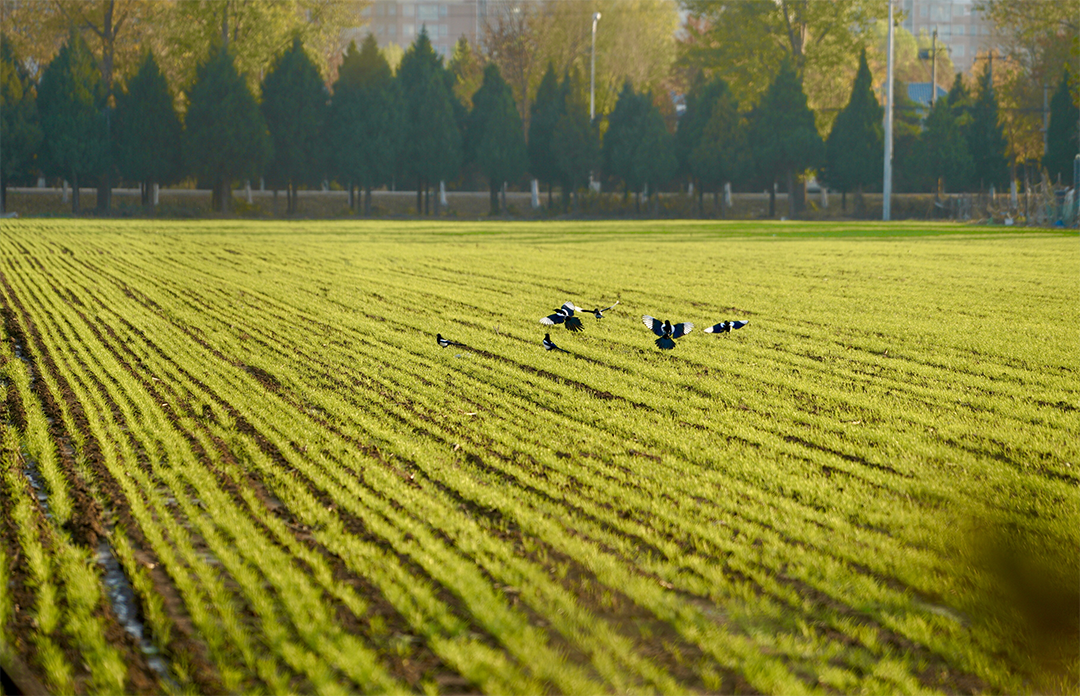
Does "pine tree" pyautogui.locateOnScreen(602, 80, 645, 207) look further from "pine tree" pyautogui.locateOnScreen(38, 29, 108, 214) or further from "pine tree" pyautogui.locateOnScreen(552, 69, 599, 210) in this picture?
"pine tree" pyautogui.locateOnScreen(38, 29, 108, 214)

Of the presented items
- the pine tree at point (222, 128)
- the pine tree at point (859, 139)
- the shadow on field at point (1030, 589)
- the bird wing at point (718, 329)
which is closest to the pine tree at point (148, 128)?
the pine tree at point (222, 128)

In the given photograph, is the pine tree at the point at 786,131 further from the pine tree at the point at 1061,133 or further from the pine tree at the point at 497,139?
the pine tree at the point at 497,139

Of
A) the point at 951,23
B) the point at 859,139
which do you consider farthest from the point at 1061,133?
the point at 951,23

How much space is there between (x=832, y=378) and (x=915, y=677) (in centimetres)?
438

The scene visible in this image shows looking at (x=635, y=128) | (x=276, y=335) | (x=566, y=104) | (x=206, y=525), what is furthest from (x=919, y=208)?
(x=206, y=525)

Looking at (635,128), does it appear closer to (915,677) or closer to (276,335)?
(276,335)

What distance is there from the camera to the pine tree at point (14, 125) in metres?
43.8

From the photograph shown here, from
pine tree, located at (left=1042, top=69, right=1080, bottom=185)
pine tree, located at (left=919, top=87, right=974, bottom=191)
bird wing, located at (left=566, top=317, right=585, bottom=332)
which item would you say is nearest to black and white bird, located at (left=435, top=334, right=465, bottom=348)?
bird wing, located at (left=566, top=317, right=585, bottom=332)

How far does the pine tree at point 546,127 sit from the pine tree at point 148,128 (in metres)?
16.9

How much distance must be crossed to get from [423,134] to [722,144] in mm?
14631

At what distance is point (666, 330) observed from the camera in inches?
350

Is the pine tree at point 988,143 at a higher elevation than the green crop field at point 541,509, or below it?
higher

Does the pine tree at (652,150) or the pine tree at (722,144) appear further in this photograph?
the pine tree at (652,150)

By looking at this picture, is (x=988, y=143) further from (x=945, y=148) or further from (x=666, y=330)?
(x=666, y=330)
